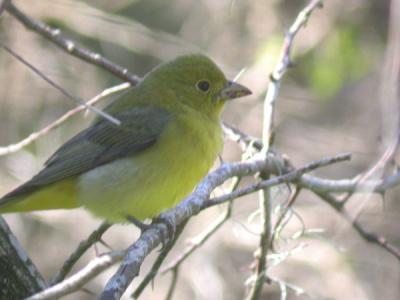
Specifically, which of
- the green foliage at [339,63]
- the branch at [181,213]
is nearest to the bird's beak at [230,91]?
the branch at [181,213]

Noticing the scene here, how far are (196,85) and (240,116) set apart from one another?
2.93 m

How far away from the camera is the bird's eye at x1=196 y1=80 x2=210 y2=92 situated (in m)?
5.01

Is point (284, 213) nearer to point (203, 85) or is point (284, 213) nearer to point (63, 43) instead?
point (203, 85)

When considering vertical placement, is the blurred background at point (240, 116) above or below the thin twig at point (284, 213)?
below

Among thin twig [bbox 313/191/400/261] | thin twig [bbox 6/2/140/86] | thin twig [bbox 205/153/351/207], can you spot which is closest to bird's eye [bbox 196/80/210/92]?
thin twig [bbox 6/2/140/86]

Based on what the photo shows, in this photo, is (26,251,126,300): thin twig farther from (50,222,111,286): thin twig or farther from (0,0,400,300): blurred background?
(0,0,400,300): blurred background

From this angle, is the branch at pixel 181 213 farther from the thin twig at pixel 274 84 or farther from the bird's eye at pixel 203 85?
the bird's eye at pixel 203 85

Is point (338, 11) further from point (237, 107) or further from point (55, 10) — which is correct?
point (55, 10)

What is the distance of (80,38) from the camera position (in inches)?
338

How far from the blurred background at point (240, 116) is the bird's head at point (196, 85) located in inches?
61.5

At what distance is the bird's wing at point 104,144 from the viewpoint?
15.1 feet

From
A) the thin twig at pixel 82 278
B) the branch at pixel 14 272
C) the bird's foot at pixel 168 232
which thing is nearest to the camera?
the thin twig at pixel 82 278

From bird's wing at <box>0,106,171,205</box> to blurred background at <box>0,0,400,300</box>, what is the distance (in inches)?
76.5

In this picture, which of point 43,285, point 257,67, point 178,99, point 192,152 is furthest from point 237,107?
point 43,285
